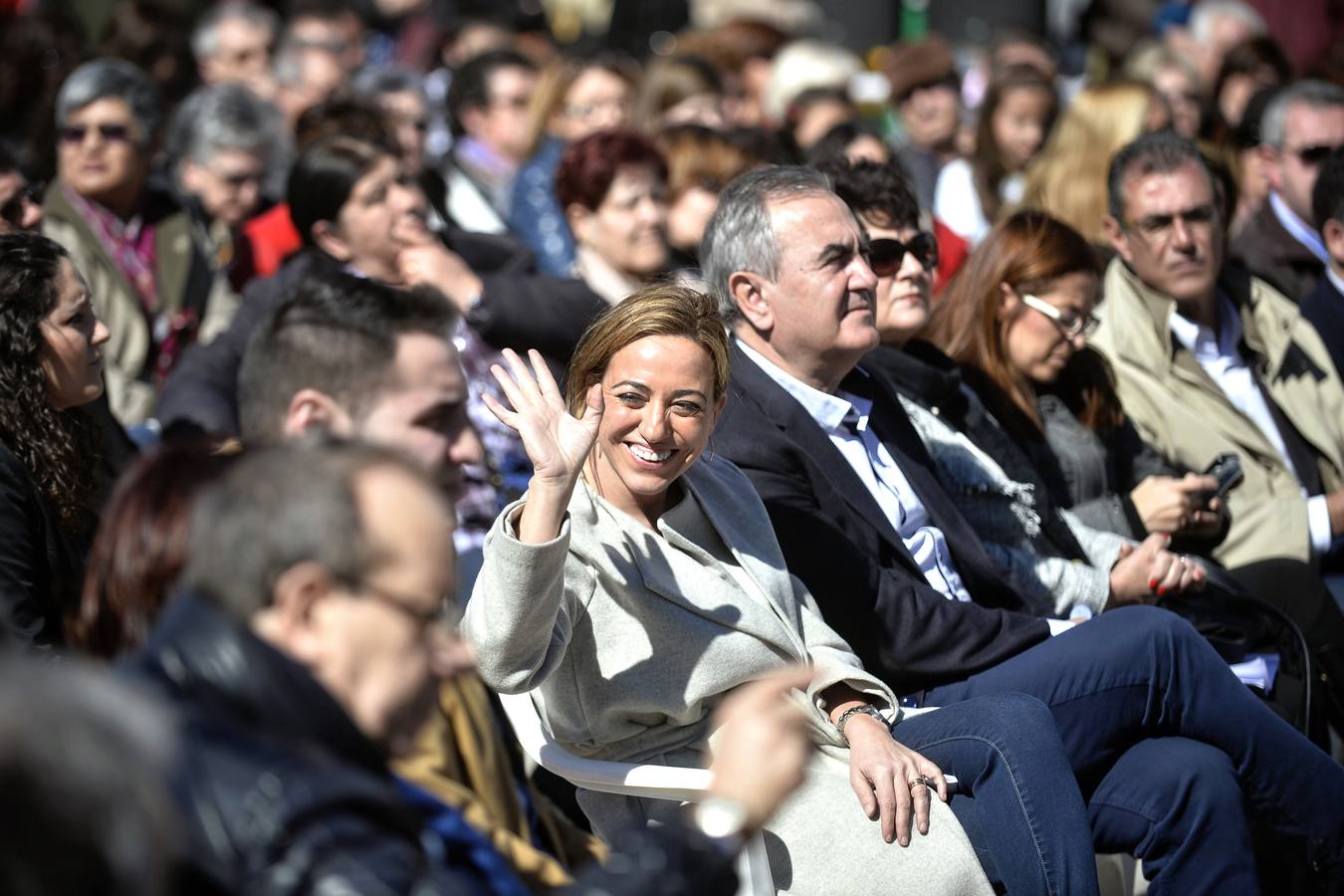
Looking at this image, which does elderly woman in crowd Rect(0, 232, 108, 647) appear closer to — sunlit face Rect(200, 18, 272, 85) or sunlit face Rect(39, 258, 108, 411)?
sunlit face Rect(39, 258, 108, 411)

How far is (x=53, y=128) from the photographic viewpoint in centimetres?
638

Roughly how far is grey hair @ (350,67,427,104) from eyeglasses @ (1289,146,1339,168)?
393 centimetres

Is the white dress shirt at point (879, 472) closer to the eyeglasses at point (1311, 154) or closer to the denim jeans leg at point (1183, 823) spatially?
the denim jeans leg at point (1183, 823)

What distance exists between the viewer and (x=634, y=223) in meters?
5.56

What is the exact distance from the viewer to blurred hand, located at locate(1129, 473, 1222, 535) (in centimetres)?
448

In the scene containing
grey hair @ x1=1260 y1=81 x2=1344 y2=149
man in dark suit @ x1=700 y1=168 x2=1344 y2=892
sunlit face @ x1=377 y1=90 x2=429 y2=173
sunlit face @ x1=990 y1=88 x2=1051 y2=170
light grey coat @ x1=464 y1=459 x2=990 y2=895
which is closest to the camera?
light grey coat @ x1=464 y1=459 x2=990 y2=895

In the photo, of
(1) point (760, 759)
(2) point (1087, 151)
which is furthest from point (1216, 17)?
(1) point (760, 759)

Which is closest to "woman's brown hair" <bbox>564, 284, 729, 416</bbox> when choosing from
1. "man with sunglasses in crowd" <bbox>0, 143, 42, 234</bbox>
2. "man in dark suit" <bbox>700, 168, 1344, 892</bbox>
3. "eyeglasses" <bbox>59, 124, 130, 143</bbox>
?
"man in dark suit" <bbox>700, 168, 1344, 892</bbox>

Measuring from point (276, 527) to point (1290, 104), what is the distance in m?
6.07

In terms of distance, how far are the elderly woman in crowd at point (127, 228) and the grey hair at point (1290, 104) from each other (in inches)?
172

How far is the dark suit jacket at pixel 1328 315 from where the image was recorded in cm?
561

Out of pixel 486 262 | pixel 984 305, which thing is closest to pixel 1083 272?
pixel 984 305

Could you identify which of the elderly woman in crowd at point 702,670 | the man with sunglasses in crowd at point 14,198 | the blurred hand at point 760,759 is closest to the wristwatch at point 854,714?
the elderly woman in crowd at point 702,670

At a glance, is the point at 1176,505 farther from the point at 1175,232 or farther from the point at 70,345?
the point at 70,345
